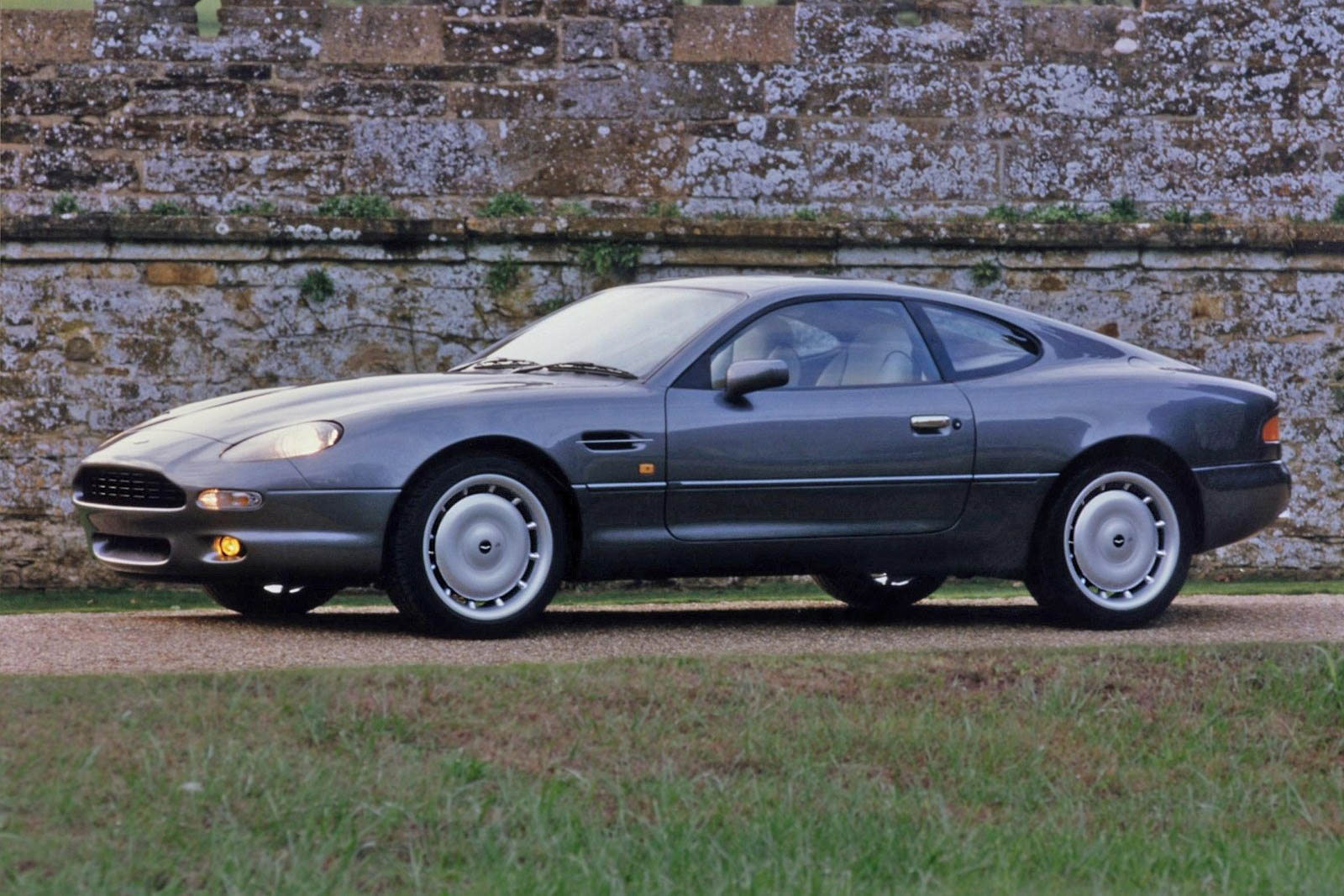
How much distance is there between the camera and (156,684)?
627 centimetres

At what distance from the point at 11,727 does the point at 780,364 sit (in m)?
3.33

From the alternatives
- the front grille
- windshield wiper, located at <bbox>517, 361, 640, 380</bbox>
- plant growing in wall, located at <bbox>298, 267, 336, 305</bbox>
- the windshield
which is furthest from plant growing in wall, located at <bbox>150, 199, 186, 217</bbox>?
windshield wiper, located at <bbox>517, 361, 640, 380</bbox>

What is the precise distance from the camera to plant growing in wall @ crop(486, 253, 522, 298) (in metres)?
12.6

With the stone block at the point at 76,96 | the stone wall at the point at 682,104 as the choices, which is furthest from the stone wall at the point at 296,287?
the stone block at the point at 76,96

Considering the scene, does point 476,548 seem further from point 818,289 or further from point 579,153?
point 579,153

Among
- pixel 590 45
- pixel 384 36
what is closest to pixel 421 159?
pixel 384 36

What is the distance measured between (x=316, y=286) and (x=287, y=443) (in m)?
5.25

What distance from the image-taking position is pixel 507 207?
12812 mm

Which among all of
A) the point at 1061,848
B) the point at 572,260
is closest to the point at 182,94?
the point at 572,260

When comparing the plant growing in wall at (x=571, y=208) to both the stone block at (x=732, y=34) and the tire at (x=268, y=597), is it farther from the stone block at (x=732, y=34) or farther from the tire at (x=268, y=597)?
the tire at (x=268, y=597)

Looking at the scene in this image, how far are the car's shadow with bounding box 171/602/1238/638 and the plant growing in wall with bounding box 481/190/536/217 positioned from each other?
12.0ft

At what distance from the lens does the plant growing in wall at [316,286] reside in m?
12.5

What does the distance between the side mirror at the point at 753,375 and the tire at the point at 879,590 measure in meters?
1.71

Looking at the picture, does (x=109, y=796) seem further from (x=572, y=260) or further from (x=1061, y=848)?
(x=572, y=260)
